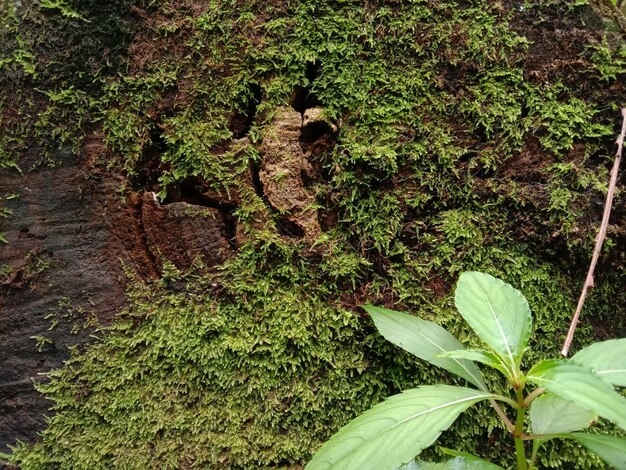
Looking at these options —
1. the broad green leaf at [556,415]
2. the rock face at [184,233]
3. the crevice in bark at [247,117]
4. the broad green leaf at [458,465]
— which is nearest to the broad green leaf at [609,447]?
the broad green leaf at [556,415]

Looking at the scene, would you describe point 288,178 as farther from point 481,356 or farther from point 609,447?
point 609,447

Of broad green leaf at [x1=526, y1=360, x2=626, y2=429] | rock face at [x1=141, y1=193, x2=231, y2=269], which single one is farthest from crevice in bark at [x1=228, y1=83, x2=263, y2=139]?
broad green leaf at [x1=526, y1=360, x2=626, y2=429]

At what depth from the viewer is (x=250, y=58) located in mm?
1398

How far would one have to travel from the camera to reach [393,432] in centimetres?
92

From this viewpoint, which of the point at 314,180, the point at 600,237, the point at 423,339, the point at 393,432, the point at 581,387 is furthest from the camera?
the point at 314,180

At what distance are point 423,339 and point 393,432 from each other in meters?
0.30

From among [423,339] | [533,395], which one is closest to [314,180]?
[423,339]

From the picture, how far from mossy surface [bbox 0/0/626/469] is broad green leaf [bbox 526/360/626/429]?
39cm

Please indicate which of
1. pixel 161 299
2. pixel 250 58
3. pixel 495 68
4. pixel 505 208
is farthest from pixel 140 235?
pixel 495 68

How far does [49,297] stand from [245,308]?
0.63 meters

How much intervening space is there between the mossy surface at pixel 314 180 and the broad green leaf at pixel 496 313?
18 cm

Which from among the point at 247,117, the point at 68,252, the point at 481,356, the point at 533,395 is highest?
the point at 247,117

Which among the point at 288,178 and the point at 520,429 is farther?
the point at 288,178

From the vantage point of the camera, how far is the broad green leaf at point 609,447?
92cm
